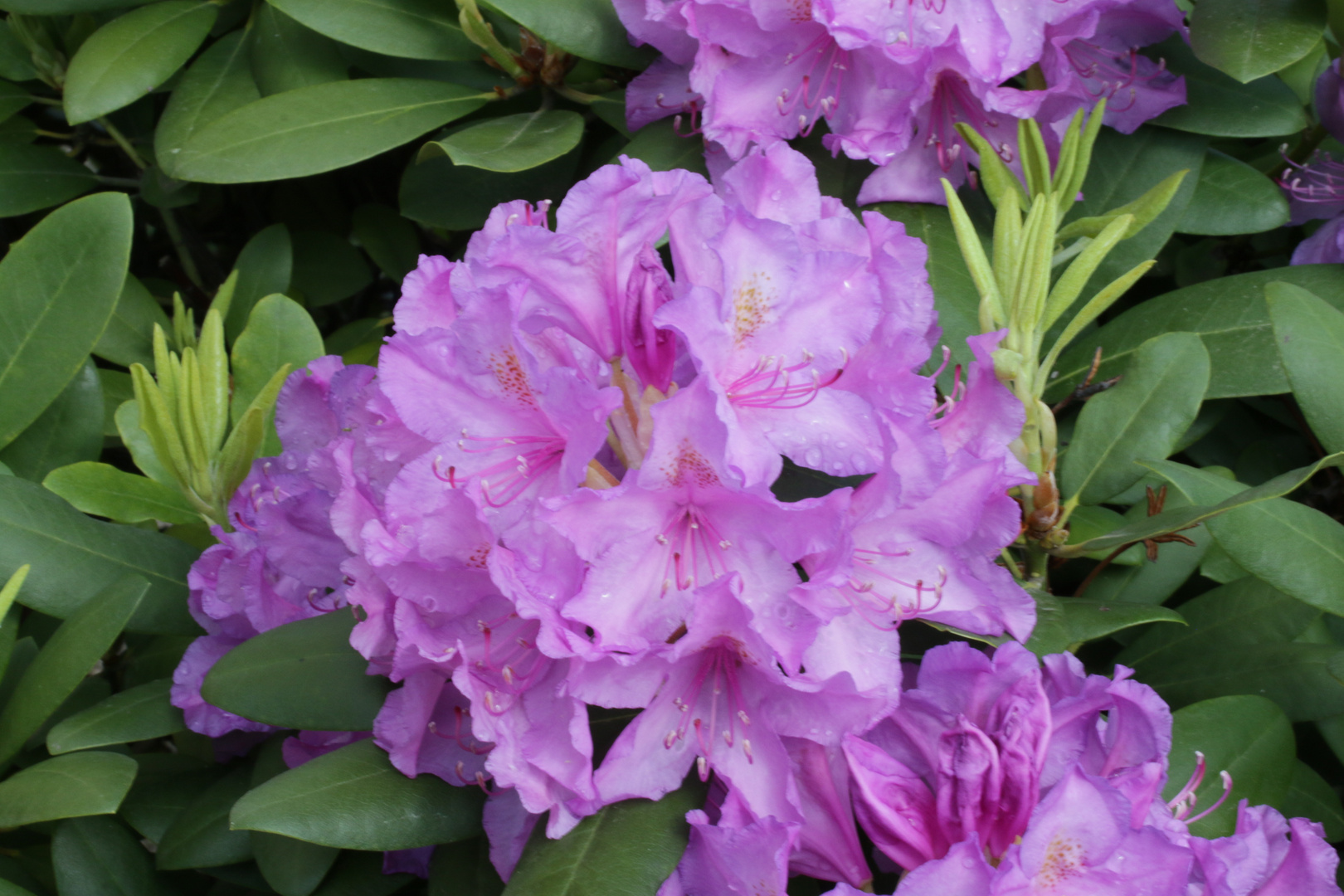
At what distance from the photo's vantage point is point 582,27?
126cm

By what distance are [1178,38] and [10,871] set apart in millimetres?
1536

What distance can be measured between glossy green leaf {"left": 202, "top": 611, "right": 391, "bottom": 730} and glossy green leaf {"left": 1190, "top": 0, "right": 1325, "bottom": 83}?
3.40ft

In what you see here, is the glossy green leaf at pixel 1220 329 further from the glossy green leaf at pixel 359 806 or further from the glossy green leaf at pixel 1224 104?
the glossy green leaf at pixel 359 806

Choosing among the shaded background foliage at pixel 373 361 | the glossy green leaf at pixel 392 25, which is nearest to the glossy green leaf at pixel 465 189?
the shaded background foliage at pixel 373 361

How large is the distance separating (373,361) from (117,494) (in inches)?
17.1

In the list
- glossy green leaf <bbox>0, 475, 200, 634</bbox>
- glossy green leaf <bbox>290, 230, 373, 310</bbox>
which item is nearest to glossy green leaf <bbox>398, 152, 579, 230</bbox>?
glossy green leaf <bbox>290, 230, 373, 310</bbox>

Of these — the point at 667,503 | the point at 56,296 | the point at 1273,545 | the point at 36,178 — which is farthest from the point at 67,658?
the point at 1273,545

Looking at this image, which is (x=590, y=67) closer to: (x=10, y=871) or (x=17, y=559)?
(x=17, y=559)

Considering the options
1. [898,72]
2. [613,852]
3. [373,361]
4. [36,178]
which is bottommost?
[373,361]

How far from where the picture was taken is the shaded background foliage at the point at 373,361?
36.7 inches

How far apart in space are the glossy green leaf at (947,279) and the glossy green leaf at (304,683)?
1.94 feet

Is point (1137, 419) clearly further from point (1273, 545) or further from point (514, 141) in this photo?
point (514, 141)

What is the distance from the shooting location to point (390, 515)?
0.82m

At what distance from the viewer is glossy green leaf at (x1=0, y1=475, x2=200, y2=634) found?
3.54 ft
